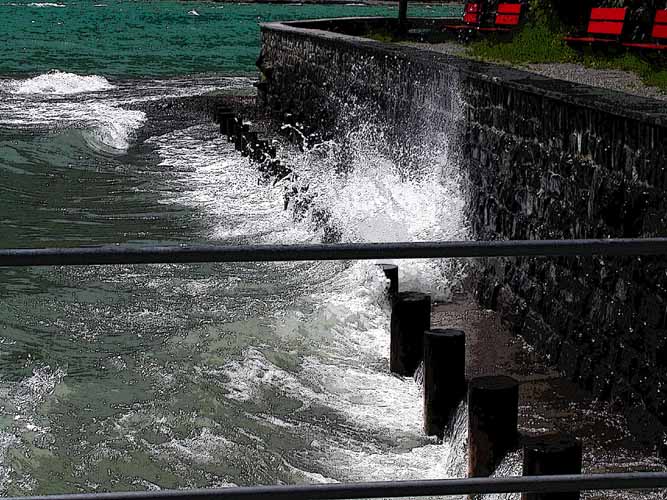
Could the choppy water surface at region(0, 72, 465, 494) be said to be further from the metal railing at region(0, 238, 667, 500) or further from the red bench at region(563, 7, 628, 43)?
the metal railing at region(0, 238, 667, 500)

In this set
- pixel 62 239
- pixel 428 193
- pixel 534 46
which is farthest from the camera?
pixel 534 46

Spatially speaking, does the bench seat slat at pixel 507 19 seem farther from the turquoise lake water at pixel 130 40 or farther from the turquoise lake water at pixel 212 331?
the turquoise lake water at pixel 130 40

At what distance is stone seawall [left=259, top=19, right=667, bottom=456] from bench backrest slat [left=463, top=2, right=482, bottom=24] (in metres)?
10.4

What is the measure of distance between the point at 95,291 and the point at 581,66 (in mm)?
6926

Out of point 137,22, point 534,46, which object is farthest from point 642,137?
point 137,22

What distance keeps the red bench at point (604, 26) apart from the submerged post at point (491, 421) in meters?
10.6

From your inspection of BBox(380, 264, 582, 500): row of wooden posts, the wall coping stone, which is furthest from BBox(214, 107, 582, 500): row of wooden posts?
the wall coping stone

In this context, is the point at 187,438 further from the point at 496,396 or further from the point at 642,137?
the point at 642,137

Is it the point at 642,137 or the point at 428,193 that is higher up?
the point at 642,137

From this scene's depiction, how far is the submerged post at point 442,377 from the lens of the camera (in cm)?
685

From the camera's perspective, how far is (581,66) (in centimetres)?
1474

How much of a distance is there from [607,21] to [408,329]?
935 centimetres

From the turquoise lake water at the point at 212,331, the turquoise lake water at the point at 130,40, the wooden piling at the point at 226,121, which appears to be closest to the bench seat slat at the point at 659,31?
the turquoise lake water at the point at 212,331

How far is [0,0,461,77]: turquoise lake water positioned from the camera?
164 feet
